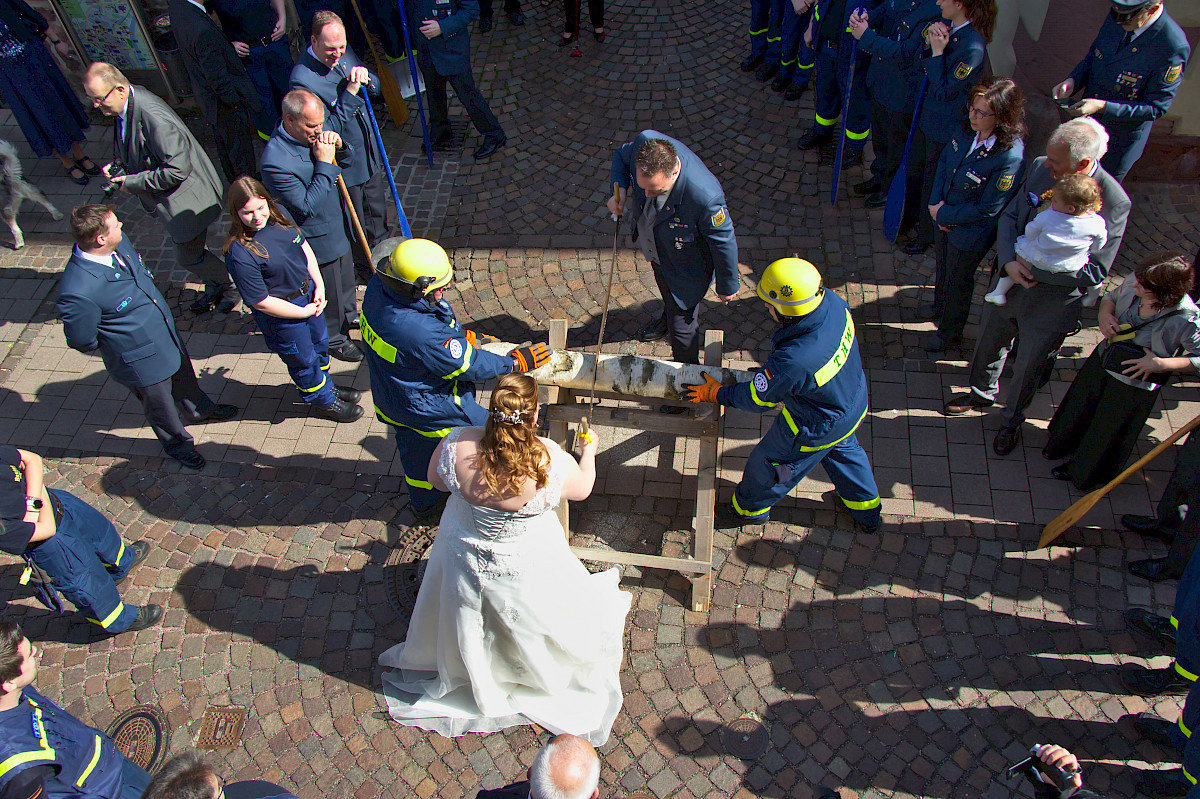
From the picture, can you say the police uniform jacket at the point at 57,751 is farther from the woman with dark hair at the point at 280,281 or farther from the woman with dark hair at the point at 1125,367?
the woman with dark hair at the point at 1125,367

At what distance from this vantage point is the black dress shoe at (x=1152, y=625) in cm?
414

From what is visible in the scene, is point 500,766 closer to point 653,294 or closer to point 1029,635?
point 1029,635

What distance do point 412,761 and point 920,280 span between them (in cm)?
508

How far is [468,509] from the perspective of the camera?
11.7 feet

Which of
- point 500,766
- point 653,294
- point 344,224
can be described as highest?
point 344,224

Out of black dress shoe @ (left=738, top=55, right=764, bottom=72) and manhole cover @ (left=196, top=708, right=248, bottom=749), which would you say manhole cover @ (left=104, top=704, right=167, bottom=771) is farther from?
black dress shoe @ (left=738, top=55, right=764, bottom=72)

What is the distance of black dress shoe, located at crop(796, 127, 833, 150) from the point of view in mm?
7305

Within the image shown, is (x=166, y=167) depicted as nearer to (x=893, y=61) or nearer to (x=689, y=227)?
(x=689, y=227)

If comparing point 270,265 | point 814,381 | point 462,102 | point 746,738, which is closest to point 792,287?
point 814,381

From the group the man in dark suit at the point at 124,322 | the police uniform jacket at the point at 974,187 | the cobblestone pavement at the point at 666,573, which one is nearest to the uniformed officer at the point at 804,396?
the cobblestone pavement at the point at 666,573

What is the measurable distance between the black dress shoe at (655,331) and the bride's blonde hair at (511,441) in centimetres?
268

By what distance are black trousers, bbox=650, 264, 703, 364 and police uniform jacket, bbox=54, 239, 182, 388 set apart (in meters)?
3.17

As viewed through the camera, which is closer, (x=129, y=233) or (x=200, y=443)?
(x=200, y=443)

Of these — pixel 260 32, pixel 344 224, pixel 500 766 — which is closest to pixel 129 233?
pixel 260 32
